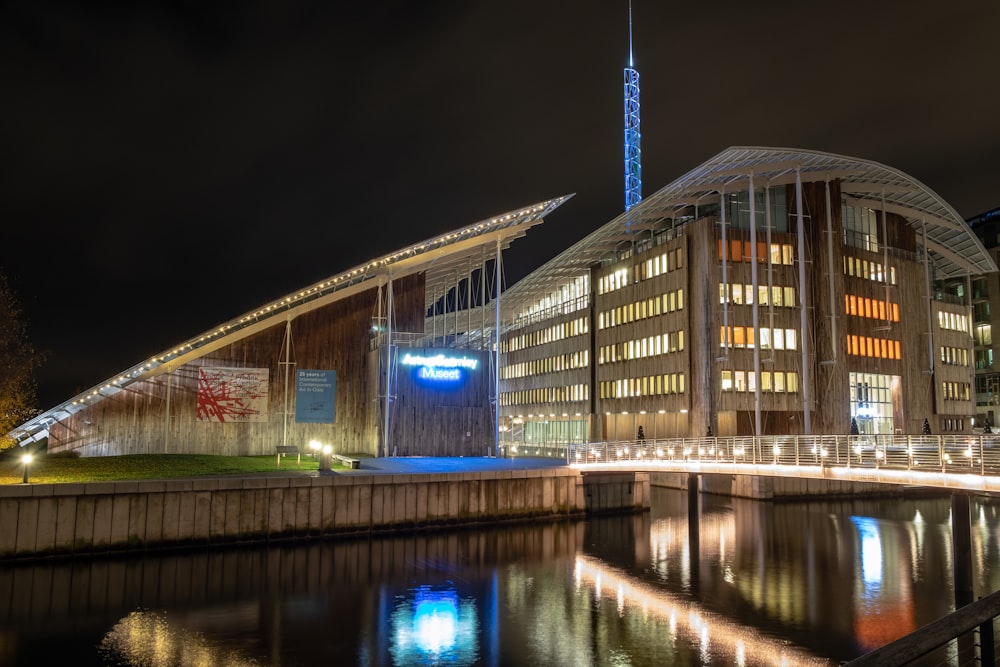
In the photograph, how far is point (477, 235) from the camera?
44.9 m

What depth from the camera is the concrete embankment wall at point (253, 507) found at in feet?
83.1

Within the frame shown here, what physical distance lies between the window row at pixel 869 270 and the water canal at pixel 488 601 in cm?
2571

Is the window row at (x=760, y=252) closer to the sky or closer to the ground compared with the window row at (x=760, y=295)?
closer to the sky

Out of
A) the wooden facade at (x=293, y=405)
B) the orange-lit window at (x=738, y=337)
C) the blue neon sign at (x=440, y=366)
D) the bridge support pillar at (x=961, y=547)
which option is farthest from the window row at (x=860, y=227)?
Answer: the bridge support pillar at (x=961, y=547)

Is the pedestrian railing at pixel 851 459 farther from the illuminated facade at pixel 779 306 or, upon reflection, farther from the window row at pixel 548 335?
the window row at pixel 548 335

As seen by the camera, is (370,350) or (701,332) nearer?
(370,350)

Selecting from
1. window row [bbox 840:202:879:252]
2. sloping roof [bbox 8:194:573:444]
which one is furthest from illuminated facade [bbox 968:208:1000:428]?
sloping roof [bbox 8:194:573:444]

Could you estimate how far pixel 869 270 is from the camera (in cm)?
5694

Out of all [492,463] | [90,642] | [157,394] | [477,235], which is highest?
[477,235]

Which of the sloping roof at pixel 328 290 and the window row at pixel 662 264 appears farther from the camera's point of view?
the window row at pixel 662 264

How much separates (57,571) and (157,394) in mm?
17449

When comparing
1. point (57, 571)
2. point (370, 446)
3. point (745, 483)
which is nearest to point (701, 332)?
point (745, 483)

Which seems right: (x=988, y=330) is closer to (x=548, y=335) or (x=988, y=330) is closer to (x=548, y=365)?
(x=548, y=335)

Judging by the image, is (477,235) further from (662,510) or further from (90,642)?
(90,642)
